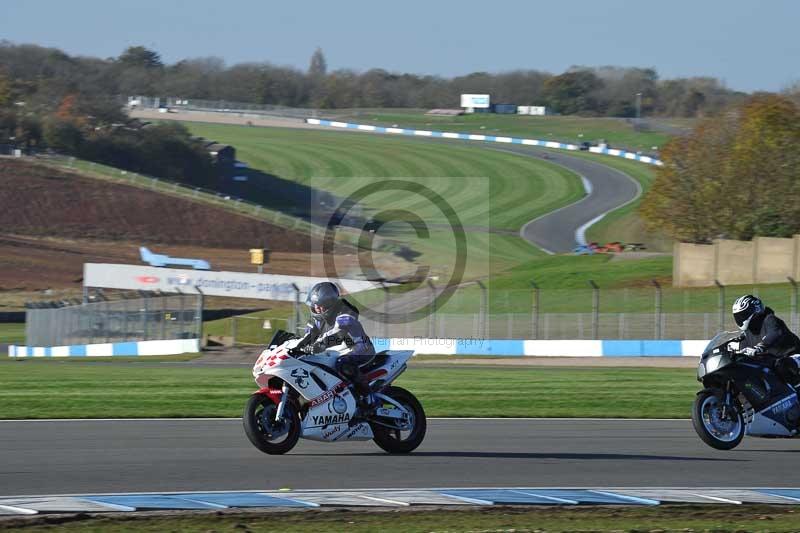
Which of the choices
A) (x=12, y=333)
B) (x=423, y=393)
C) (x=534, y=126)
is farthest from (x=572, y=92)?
(x=423, y=393)

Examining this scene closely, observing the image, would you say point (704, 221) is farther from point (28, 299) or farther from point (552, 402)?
point (552, 402)

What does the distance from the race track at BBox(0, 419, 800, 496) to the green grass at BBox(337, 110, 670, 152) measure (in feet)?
362

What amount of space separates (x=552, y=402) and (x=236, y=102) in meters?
138

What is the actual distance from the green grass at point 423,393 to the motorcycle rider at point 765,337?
4.15m

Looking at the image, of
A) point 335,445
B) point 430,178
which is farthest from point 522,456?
point 430,178

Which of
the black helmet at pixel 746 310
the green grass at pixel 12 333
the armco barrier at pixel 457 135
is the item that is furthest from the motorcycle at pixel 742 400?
the armco barrier at pixel 457 135

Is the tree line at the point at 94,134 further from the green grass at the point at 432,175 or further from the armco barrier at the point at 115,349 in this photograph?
the armco barrier at the point at 115,349

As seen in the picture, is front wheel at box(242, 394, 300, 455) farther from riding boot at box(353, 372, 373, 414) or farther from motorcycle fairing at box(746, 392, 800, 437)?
motorcycle fairing at box(746, 392, 800, 437)

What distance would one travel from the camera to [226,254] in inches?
3172

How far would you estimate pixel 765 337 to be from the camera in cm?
1340

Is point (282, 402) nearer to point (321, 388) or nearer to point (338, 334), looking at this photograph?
point (321, 388)

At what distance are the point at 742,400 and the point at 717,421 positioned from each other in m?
0.45

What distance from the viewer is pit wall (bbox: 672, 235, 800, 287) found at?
160 feet

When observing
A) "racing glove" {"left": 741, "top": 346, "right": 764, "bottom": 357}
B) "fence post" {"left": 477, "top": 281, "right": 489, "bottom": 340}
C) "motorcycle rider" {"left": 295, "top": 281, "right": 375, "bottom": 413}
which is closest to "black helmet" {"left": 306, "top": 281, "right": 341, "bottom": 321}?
"motorcycle rider" {"left": 295, "top": 281, "right": 375, "bottom": 413}
